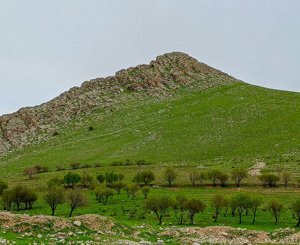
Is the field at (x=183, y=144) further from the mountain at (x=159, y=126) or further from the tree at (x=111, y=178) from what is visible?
the tree at (x=111, y=178)

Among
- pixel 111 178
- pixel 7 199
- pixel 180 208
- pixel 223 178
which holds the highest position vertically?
pixel 223 178

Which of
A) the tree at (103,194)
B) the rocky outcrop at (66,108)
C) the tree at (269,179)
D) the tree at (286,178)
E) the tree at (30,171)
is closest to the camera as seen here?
the tree at (103,194)

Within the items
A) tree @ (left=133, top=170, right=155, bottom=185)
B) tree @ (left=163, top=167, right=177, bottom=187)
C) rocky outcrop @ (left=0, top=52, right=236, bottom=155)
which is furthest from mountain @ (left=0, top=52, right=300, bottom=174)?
tree @ (left=133, top=170, right=155, bottom=185)

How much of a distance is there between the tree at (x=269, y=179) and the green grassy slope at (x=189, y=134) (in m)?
13.2

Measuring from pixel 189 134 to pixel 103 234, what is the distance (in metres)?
106

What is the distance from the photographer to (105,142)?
472 feet

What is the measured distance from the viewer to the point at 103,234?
115 ft

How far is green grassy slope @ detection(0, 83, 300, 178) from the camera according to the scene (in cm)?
11950

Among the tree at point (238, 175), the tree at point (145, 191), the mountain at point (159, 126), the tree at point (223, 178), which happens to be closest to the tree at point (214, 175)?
the tree at point (223, 178)

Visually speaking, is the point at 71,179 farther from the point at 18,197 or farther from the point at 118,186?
the point at 18,197

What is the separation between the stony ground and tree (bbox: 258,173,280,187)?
43232mm

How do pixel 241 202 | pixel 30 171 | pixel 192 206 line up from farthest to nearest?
1. pixel 30 171
2. pixel 241 202
3. pixel 192 206

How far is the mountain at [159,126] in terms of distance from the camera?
123 meters

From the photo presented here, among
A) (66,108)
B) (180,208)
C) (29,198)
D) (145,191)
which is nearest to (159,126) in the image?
(66,108)
